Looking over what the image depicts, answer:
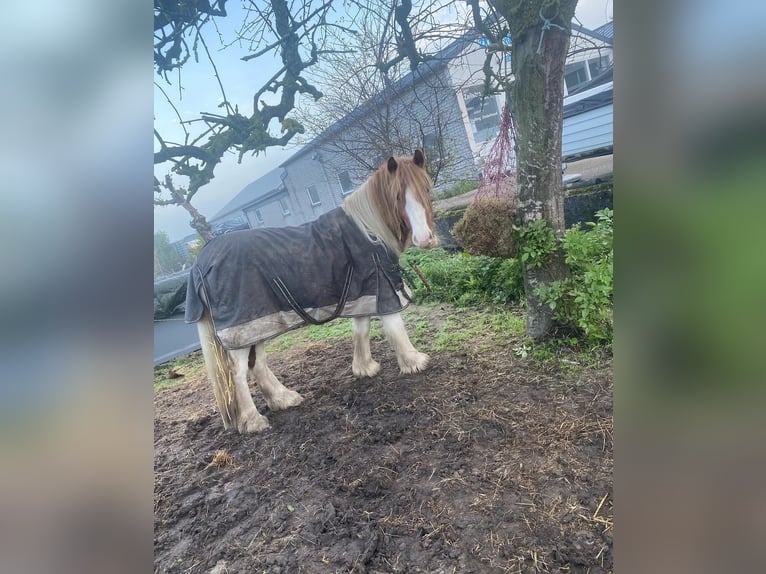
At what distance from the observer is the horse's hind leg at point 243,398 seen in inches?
73.2

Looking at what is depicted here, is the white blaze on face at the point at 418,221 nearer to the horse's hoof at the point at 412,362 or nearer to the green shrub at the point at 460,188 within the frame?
the green shrub at the point at 460,188

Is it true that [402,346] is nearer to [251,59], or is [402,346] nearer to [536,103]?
[536,103]

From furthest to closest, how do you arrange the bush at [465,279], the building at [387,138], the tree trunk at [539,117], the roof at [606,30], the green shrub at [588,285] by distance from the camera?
1. the bush at [465,279]
2. the building at [387,138]
3. the green shrub at [588,285]
4. the tree trunk at [539,117]
5. the roof at [606,30]

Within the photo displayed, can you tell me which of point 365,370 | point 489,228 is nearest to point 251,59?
point 489,228

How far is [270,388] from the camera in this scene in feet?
6.59

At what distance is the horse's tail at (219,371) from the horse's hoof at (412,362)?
93 cm

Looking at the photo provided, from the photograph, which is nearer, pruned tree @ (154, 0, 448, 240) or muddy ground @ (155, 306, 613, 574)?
muddy ground @ (155, 306, 613, 574)

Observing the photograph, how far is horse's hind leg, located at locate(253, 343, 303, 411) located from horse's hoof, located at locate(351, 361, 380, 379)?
35cm

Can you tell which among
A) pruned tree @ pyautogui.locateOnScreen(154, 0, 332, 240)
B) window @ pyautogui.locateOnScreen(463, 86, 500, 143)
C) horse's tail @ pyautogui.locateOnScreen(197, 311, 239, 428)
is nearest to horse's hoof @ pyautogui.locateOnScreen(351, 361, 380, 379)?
horse's tail @ pyautogui.locateOnScreen(197, 311, 239, 428)

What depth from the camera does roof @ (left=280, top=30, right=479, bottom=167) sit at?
1932 mm

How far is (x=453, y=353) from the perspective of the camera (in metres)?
2.09

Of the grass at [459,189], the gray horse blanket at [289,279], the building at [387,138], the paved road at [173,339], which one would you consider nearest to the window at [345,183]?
the building at [387,138]

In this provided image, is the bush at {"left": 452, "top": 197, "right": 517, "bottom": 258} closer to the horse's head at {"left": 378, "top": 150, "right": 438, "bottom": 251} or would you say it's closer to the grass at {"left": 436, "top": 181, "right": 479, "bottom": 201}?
the grass at {"left": 436, "top": 181, "right": 479, "bottom": 201}
